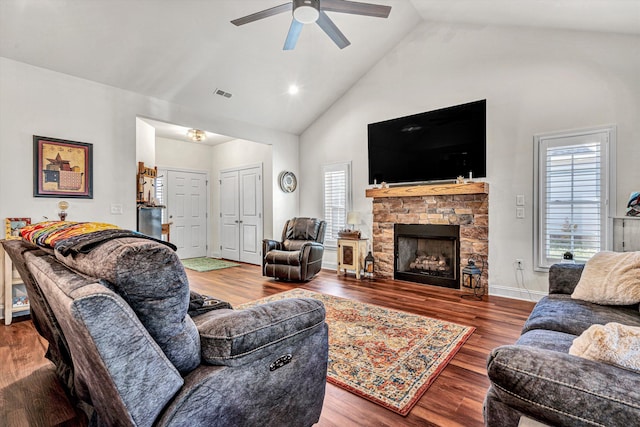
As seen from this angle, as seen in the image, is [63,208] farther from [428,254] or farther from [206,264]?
[428,254]

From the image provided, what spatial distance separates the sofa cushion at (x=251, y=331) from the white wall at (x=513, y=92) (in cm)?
368

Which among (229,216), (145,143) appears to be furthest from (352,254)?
(145,143)

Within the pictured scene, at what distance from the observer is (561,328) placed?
1664 millimetres

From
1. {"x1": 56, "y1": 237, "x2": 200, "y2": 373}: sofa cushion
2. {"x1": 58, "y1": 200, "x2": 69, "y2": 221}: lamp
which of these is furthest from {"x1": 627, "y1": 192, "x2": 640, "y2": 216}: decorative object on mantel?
{"x1": 58, "y1": 200, "x2": 69, "y2": 221}: lamp

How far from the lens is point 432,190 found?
14.4 feet

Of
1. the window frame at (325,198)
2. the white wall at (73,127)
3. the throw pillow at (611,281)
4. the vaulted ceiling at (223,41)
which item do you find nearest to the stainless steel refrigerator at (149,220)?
the white wall at (73,127)

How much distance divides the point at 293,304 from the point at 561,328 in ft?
4.87

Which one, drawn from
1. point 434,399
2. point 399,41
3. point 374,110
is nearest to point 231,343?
point 434,399

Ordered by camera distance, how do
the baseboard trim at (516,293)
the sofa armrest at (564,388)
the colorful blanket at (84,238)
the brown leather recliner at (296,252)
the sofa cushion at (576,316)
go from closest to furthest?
the sofa armrest at (564,388) < the colorful blanket at (84,238) < the sofa cushion at (576,316) < the baseboard trim at (516,293) < the brown leather recliner at (296,252)

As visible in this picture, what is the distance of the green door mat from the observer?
601 centimetres

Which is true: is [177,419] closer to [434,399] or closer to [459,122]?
[434,399]

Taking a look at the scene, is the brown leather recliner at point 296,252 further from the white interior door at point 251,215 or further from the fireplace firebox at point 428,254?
the fireplace firebox at point 428,254

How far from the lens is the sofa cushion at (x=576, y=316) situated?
167cm

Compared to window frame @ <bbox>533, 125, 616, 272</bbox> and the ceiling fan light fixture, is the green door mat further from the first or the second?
window frame @ <bbox>533, 125, 616, 272</bbox>
